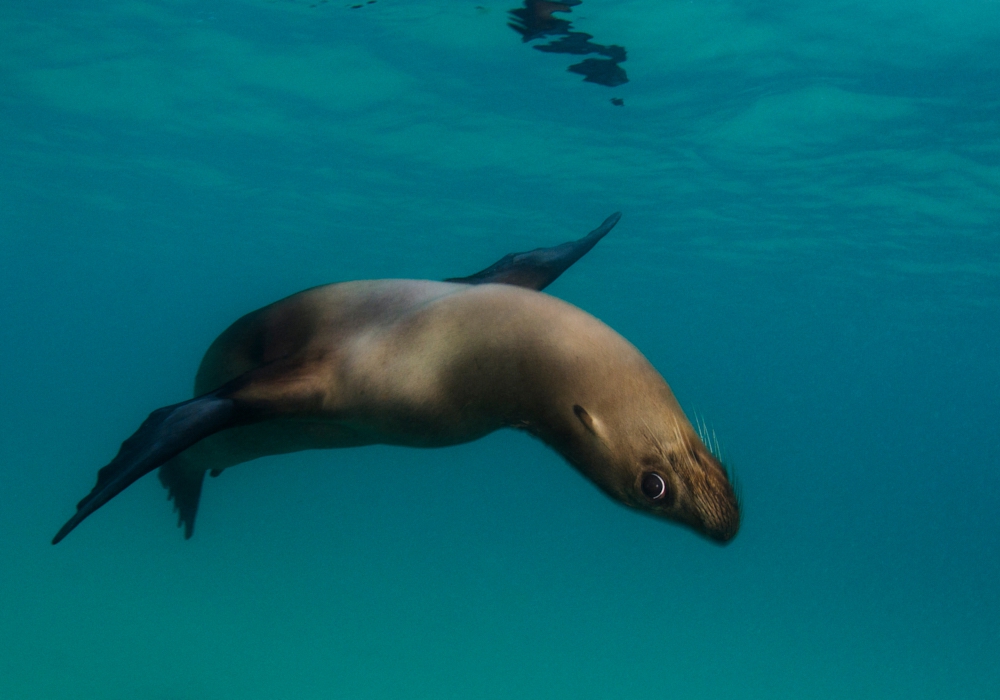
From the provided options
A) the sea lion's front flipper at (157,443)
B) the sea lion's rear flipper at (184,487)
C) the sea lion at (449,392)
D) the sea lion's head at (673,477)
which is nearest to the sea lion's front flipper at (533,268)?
the sea lion at (449,392)

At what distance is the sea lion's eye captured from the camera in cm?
186

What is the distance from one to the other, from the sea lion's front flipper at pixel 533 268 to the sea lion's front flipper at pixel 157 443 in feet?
4.40


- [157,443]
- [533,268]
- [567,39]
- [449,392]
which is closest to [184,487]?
[157,443]

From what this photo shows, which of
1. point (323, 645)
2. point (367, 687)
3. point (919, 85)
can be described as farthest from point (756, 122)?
point (323, 645)

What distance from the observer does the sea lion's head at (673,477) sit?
6.03 ft

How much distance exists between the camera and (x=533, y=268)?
3.65m

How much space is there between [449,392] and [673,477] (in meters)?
0.82

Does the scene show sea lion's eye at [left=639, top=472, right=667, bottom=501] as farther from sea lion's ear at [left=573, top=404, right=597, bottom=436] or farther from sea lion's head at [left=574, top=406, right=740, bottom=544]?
sea lion's ear at [left=573, top=404, right=597, bottom=436]

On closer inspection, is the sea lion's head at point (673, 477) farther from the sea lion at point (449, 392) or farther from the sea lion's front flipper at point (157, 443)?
the sea lion's front flipper at point (157, 443)

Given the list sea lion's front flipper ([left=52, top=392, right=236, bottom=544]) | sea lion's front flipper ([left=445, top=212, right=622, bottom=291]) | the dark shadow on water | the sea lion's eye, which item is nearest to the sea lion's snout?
the sea lion's eye

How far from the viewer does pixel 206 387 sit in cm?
347

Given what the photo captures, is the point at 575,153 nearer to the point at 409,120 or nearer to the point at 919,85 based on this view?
the point at 409,120

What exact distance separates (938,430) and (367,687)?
77.2 m

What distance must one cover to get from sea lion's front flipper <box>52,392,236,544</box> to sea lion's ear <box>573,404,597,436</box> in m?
1.12
